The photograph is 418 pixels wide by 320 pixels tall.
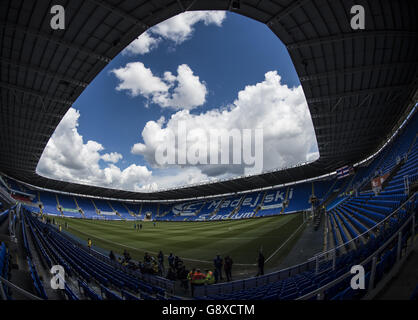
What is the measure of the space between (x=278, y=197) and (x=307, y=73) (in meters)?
36.4

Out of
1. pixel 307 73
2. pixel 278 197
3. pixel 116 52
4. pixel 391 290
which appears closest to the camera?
pixel 391 290

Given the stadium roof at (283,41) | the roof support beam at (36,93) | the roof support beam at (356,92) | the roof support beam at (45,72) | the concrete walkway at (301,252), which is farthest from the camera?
the roof support beam at (356,92)

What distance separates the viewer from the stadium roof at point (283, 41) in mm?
10859

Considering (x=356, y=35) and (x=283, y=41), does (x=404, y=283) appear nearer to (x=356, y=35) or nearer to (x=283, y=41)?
(x=283, y=41)

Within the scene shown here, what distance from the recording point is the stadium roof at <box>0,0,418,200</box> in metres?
10.9

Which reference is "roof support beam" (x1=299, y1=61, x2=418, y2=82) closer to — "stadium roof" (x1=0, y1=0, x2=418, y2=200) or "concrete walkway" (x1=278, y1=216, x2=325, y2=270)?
"stadium roof" (x1=0, y1=0, x2=418, y2=200)

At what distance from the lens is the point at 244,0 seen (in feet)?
35.0

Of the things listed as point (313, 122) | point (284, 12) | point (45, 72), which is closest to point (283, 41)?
point (284, 12)

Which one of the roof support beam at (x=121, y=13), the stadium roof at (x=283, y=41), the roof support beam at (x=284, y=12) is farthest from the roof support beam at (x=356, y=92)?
the roof support beam at (x=121, y=13)

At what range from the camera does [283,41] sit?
1287 centimetres

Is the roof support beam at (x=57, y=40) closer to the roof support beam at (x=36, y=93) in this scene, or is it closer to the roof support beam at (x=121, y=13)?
the roof support beam at (x=121, y=13)
